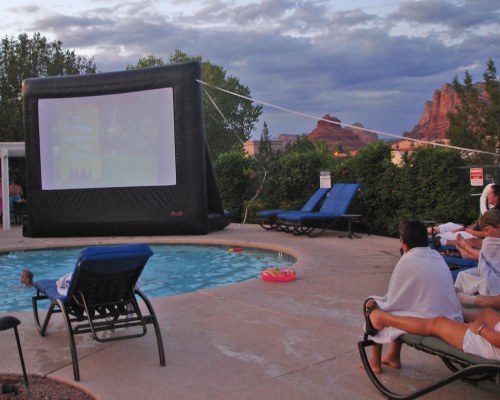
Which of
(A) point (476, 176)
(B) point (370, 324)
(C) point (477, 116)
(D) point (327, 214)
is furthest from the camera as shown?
(C) point (477, 116)

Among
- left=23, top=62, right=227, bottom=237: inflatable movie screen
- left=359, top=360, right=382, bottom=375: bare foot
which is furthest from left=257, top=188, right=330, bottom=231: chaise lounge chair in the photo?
left=359, top=360, right=382, bottom=375: bare foot

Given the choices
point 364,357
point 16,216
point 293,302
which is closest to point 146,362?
point 364,357

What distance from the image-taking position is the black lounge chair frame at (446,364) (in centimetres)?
252

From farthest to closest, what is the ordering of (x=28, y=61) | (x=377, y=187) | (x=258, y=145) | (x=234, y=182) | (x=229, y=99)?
(x=229, y=99) < (x=28, y=61) < (x=258, y=145) < (x=234, y=182) < (x=377, y=187)

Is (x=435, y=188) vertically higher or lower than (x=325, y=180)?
lower

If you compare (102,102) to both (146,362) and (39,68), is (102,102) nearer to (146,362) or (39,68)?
(146,362)

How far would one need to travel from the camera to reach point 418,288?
3.09m

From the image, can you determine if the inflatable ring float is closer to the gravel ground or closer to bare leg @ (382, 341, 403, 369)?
bare leg @ (382, 341, 403, 369)

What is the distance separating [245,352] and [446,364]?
136cm

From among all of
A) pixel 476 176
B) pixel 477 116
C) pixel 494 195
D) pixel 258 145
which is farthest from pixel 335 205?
pixel 477 116

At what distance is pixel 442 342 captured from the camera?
2.83 meters

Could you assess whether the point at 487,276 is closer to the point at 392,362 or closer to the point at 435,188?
the point at 392,362

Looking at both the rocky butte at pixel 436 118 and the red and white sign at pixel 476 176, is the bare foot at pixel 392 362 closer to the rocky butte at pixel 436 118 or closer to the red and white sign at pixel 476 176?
the red and white sign at pixel 476 176

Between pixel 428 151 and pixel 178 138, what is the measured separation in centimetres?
492
